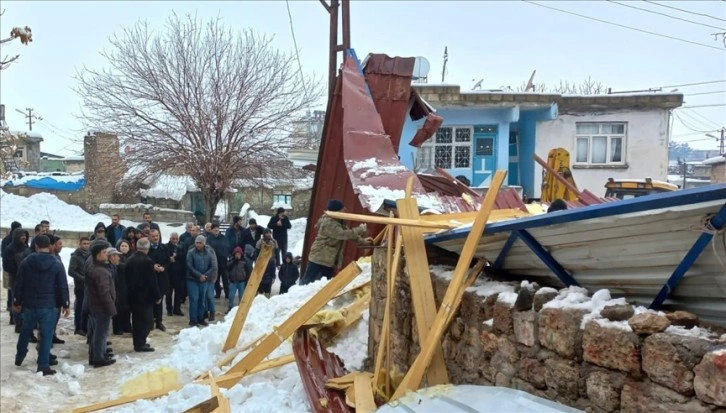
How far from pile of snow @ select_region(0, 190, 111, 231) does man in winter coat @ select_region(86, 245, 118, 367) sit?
15048mm

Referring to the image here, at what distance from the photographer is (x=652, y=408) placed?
234 cm

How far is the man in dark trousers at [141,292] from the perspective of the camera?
814cm

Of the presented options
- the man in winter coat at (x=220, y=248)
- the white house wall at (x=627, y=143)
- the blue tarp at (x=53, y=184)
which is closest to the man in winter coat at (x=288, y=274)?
the man in winter coat at (x=220, y=248)

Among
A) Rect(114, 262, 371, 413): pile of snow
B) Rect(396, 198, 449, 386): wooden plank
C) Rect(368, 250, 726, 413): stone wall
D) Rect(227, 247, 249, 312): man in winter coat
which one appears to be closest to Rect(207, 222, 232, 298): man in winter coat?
Rect(227, 247, 249, 312): man in winter coat

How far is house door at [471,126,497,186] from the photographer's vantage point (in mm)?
20031

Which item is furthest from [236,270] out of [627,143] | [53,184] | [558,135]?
[53,184]

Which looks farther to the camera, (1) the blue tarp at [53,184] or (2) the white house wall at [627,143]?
(1) the blue tarp at [53,184]

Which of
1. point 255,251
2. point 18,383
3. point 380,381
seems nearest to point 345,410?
point 380,381

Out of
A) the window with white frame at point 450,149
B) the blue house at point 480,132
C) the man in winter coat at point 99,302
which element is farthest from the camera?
the window with white frame at point 450,149

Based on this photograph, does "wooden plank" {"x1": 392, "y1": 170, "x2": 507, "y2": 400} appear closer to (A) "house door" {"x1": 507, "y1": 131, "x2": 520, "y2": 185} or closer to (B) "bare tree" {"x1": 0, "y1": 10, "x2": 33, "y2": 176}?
(B) "bare tree" {"x1": 0, "y1": 10, "x2": 33, "y2": 176}

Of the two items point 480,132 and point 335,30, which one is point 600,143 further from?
point 335,30

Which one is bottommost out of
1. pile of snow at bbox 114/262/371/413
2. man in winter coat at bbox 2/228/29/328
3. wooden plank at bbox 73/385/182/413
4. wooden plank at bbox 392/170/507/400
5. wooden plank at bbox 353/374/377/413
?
wooden plank at bbox 73/385/182/413

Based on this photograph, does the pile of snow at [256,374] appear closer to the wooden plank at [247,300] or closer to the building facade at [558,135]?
the wooden plank at [247,300]

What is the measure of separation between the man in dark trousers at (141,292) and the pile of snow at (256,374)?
98 cm
